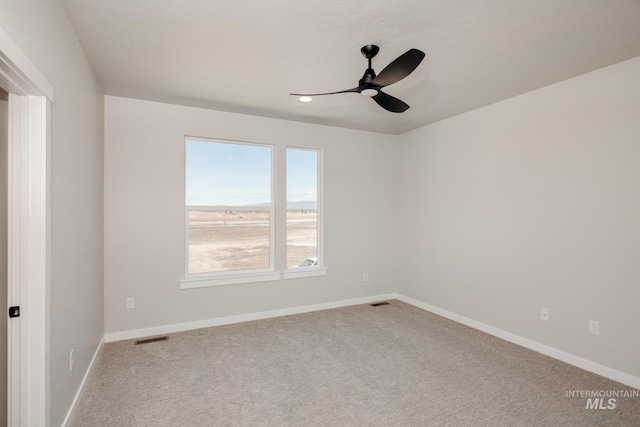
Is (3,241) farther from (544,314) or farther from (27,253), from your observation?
(544,314)

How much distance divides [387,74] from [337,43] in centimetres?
51

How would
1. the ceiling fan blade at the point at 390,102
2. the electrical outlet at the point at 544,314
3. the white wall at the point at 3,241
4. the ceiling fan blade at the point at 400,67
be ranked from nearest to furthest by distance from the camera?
the white wall at the point at 3,241 < the ceiling fan blade at the point at 400,67 < the ceiling fan blade at the point at 390,102 < the electrical outlet at the point at 544,314

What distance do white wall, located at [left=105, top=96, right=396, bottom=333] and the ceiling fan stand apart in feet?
6.64

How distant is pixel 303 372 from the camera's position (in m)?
2.75

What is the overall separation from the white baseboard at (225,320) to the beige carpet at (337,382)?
0.47ft

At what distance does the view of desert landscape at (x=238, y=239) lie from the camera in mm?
3885

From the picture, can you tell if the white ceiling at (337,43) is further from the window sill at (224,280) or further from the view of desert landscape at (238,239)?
the window sill at (224,280)

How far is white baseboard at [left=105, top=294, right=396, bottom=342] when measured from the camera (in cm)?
344

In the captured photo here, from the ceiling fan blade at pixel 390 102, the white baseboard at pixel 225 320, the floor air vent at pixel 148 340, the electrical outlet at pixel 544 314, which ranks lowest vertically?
the floor air vent at pixel 148 340

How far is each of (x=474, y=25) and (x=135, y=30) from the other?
90.5 inches

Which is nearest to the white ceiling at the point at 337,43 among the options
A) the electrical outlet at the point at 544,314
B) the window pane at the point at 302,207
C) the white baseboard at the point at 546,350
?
the window pane at the point at 302,207

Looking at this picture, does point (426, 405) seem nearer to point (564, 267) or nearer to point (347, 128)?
point (564, 267)

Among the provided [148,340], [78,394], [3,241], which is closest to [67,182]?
[3,241]

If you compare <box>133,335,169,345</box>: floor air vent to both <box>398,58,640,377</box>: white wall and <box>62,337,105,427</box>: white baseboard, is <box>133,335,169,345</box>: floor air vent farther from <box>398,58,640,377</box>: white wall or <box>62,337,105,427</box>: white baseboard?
<box>398,58,640,377</box>: white wall
